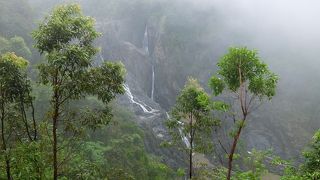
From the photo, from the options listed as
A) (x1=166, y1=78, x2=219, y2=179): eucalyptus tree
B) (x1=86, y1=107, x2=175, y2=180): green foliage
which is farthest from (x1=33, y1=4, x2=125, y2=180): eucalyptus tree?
(x1=86, y1=107, x2=175, y2=180): green foliage

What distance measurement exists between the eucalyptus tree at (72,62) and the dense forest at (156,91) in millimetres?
29

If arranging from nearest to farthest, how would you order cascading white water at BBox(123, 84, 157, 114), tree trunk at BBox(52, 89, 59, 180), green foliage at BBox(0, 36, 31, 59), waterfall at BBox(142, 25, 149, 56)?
tree trunk at BBox(52, 89, 59, 180) → green foliage at BBox(0, 36, 31, 59) → cascading white water at BBox(123, 84, 157, 114) → waterfall at BBox(142, 25, 149, 56)

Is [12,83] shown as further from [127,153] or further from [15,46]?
[15,46]

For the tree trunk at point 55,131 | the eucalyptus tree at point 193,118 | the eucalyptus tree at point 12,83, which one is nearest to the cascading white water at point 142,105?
the eucalyptus tree at point 193,118

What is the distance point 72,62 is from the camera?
9.74m

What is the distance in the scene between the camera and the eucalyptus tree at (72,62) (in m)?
9.77

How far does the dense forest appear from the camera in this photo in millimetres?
10539

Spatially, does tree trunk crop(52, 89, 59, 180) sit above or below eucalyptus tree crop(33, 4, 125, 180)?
below

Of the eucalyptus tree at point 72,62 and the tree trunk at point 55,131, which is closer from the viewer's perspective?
the eucalyptus tree at point 72,62

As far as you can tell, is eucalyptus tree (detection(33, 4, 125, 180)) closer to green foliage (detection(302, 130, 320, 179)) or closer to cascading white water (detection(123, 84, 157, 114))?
green foliage (detection(302, 130, 320, 179))

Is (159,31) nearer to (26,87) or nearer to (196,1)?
(196,1)

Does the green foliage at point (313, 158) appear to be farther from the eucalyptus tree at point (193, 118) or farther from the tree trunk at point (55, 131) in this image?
the tree trunk at point (55, 131)

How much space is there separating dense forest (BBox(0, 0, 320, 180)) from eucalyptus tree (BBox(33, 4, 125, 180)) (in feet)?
0.10

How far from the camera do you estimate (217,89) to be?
11500mm
